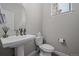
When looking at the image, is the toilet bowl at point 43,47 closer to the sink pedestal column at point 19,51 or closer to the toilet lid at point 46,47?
the toilet lid at point 46,47

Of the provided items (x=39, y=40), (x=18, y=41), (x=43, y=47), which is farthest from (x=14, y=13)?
(x=43, y=47)

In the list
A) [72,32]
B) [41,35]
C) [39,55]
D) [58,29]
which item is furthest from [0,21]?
[72,32]

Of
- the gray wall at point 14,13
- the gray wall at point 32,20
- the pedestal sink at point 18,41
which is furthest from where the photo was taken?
the gray wall at point 32,20

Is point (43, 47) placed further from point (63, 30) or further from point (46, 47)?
point (63, 30)

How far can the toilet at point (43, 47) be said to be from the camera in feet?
5.40

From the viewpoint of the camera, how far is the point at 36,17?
1704 mm

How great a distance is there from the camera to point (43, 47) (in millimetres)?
1671

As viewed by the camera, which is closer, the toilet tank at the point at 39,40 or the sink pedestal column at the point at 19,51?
the sink pedestal column at the point at 19,51

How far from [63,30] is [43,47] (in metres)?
0.58

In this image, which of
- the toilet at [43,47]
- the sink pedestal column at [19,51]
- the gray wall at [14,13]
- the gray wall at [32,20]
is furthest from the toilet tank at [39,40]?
the gray wall at [14,13]

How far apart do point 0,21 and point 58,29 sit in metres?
1.20

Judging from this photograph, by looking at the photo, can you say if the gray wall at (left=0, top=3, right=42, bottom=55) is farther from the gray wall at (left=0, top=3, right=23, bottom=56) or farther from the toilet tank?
the toilet tank

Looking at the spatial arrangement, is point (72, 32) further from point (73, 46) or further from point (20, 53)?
point (20, 53)

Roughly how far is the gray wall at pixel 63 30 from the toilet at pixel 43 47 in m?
0.10
